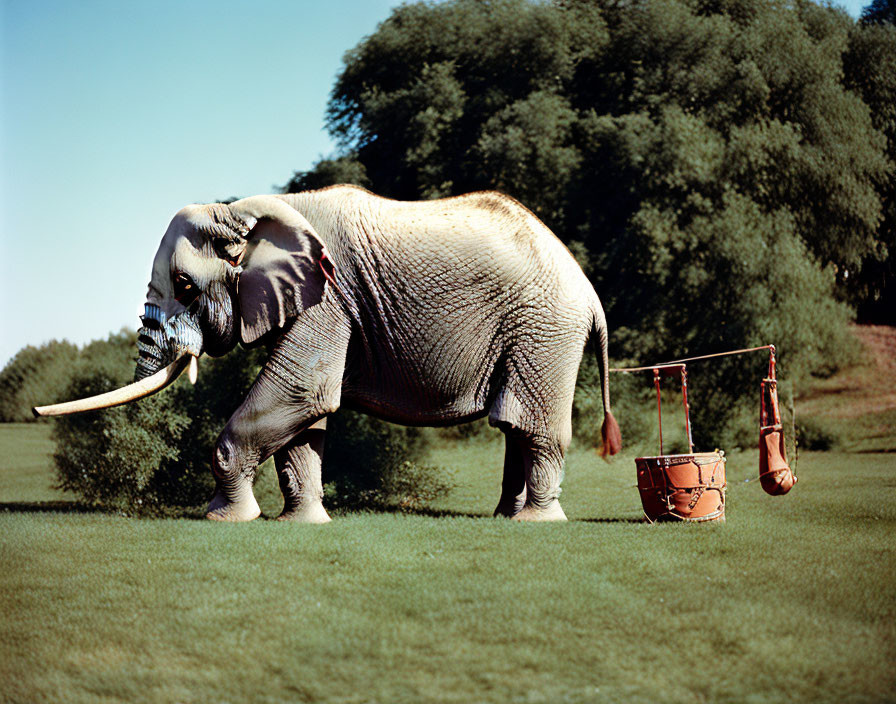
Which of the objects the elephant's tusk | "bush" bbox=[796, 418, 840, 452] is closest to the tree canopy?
"bush" bbox=[796, 418, 840, 452]

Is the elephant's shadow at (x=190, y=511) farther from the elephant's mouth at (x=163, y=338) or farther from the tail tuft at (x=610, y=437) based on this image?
the elephant's mouth at (x=163, y=338)

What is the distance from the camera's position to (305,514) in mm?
9359

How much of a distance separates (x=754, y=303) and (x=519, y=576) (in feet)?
33.1

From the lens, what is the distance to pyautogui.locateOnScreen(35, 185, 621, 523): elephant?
9.02 m

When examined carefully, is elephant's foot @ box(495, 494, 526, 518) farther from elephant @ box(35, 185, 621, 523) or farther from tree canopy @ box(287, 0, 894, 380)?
tree canopy @ box(287, 0, 894, 380)

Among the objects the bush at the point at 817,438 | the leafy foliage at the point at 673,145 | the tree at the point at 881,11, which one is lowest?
the bush at the point at 817,438

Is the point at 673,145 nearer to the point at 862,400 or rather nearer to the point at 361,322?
the point at 361,322

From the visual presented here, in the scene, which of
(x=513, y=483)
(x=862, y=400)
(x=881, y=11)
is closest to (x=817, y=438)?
(x=862, y=400)

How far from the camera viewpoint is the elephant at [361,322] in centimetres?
902

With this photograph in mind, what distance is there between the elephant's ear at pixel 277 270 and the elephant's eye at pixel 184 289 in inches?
16.7

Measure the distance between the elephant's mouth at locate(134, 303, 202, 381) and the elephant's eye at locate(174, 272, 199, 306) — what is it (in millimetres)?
124

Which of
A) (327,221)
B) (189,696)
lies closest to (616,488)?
(327,221)

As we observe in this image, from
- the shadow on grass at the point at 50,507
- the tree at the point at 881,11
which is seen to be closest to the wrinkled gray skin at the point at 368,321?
the shadow on grass at the point at 50,507

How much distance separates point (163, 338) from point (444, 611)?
446 cm
